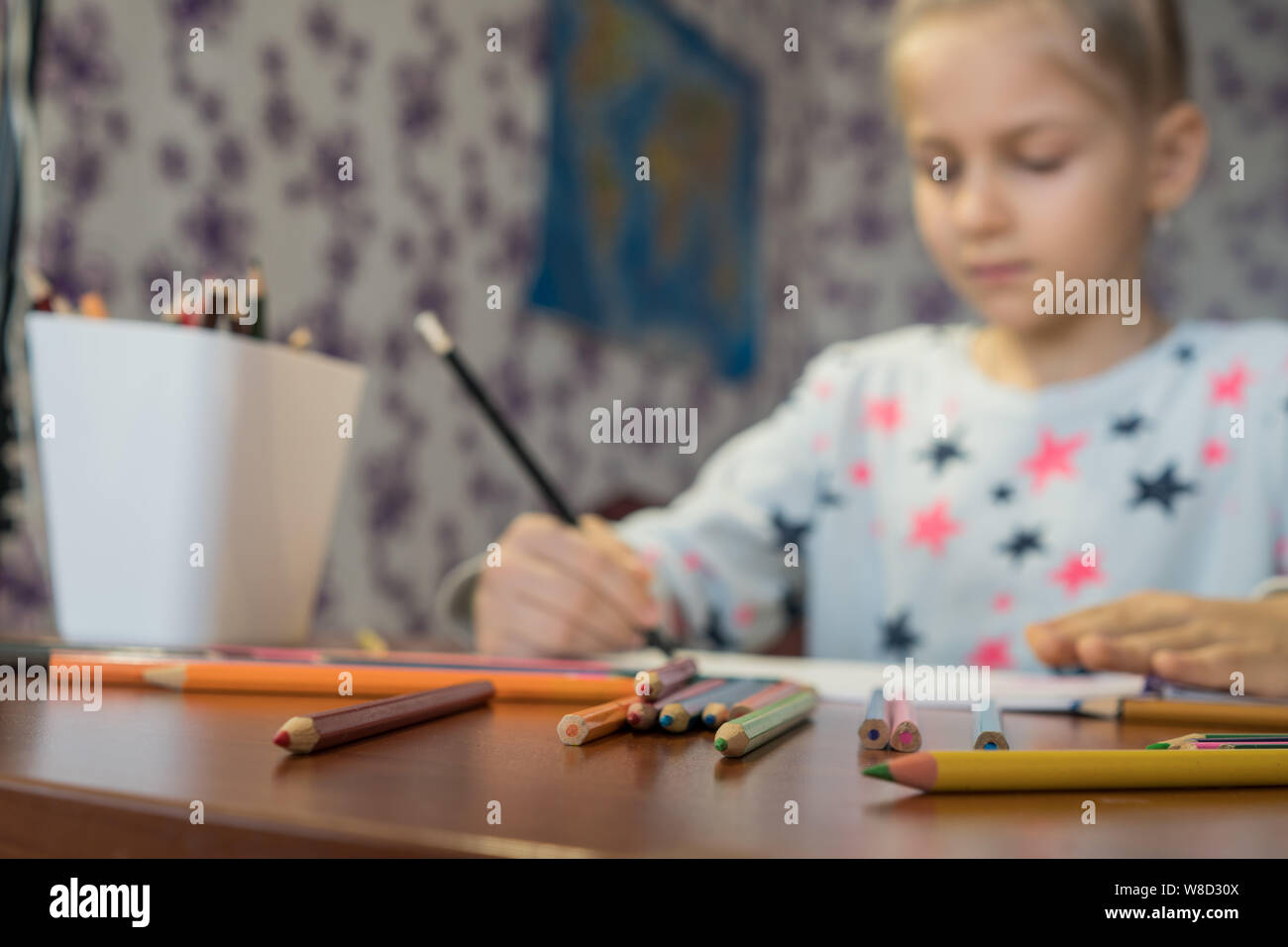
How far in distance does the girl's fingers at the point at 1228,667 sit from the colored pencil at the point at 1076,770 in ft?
0.61

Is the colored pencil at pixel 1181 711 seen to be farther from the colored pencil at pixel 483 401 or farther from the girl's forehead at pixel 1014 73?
the girl's forehead at pixel 1014 73

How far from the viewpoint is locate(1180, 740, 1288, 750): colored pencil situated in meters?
0.28

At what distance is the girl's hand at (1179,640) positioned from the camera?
0.45 meters

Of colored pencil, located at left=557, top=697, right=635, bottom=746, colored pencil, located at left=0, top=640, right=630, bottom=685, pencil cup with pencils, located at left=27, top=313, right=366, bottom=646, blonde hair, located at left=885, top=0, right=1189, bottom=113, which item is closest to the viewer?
colored pencil, located at left=557, top=697, right=635, bottom=746

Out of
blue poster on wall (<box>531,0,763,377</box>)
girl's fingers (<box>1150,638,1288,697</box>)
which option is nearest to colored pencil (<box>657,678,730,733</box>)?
girl's fingers (<box>1150,638,1288,697</box>)

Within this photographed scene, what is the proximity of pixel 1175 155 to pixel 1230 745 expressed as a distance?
0.76 m

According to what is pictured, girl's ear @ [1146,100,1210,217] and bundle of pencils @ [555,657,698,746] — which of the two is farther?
girl's ear @ [1146,100,1210,217]

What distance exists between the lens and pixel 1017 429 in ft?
3.08

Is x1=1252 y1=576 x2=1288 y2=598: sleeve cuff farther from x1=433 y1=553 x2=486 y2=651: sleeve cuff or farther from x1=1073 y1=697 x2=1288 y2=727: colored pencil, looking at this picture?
x1=433 y1=553 x2=486 y2=651: sleeve cuff

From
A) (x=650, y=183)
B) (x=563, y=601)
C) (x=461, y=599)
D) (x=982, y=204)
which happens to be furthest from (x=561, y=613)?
(x=650, y=183)

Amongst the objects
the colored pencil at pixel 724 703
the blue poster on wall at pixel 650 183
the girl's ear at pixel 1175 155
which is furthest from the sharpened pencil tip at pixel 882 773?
the blue poster on wall at pixel 650 183

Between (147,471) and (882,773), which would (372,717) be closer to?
(882,773)

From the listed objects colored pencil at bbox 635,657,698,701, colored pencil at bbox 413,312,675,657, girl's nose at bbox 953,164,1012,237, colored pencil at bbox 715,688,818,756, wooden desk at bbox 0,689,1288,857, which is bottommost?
wooden desk at bbox 0,689,1288,857

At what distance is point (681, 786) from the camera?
9.7 inches
